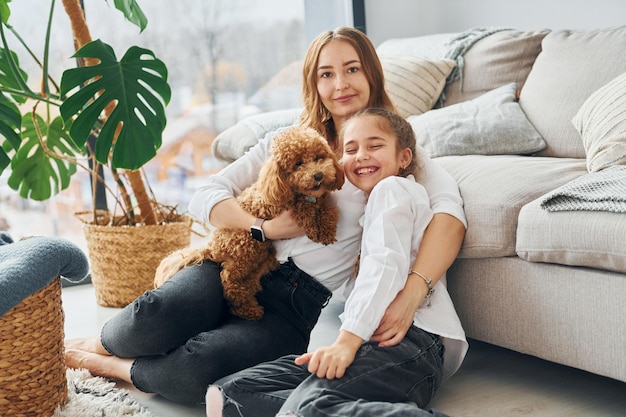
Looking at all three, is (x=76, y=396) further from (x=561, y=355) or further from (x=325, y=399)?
(x=561, y=355)

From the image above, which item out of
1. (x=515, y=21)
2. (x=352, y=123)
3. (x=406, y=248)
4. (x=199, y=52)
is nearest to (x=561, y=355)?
(x=406, y=248)

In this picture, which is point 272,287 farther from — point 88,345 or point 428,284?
point 88,345

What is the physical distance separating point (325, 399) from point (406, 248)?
0.41 m

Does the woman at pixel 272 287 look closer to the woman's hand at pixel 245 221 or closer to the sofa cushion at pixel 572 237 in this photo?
the woman's hand at pixel 245 221

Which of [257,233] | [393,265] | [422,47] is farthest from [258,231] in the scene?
[422,47]

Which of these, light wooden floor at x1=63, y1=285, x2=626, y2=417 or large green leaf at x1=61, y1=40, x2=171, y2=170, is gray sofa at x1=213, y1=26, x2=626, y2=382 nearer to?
light wooden floor at x1=63, y1=285, x2=626, y2=417

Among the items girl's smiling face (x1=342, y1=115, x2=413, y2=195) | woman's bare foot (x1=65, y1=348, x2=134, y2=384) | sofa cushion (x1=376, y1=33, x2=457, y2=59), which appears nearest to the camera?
girl's smiling face (x1=342, y1=115, x2=413, y2=195)

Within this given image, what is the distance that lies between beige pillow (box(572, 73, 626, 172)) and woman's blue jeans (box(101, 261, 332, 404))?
81 cm

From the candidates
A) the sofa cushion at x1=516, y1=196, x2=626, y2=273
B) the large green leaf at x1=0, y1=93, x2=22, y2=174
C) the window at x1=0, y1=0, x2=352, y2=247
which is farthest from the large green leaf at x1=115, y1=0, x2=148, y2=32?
the sofa cushion at x1=516, y1=196, x2=626, y2=273

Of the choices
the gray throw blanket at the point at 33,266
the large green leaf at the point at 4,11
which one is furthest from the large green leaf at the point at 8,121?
the gray throw blanket at the point at 33,266

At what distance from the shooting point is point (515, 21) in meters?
3.35

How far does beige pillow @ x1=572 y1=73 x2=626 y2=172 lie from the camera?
194 cm

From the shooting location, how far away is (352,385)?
1.50 m

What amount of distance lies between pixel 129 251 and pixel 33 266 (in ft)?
3.36
